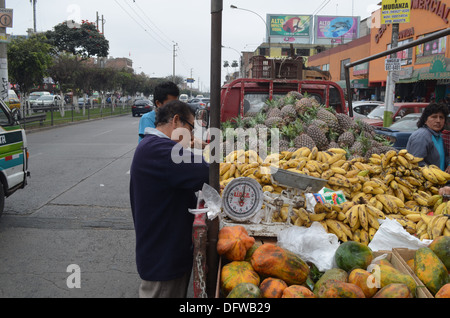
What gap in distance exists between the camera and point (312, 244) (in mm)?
2902

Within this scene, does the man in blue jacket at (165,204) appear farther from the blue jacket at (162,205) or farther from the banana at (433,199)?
the banana at (433,199)

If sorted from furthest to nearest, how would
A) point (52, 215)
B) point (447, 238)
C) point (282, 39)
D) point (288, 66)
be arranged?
point (282, 39) → point (288, 66) → point (52, 215) → point (447, 238)

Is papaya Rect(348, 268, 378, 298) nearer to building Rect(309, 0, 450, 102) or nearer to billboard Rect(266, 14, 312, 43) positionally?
building Rect(309, 0, 450, 102)

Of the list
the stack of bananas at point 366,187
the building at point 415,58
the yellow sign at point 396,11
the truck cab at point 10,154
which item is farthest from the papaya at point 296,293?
the building at point 415,58

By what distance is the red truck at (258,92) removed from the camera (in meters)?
6.85

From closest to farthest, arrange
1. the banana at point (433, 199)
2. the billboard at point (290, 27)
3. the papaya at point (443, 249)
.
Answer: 1. the papaya at point (443, 249)
2. the banana at point (433, 199)
3. the billboard at point (290, 27)

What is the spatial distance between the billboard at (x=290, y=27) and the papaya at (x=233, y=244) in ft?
212

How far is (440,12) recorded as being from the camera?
68.1 feet

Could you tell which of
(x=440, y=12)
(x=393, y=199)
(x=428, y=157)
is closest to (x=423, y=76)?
(x=440, y=12)

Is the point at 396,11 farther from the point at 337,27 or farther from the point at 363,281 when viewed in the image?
the point at 337,27

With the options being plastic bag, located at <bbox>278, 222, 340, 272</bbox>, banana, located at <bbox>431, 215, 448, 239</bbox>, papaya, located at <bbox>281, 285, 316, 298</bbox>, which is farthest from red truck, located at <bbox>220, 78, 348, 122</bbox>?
papaya, located at <bbox>281, 285, 316, 298</bbox>

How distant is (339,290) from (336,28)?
64.3 meters

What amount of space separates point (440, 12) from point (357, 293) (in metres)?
23.1
